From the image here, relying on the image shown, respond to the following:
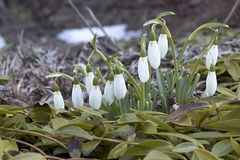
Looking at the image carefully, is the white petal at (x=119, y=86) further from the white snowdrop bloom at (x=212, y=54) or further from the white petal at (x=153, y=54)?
the white snowdrop bloom at (x=212, y=54)

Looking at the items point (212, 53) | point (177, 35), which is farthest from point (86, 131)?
point (177, 35)

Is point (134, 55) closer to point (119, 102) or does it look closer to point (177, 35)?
point (119, 102)

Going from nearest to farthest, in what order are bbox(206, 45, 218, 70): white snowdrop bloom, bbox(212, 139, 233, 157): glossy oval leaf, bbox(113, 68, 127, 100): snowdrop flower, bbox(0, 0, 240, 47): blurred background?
1. bbox(212, 139, 233, 157): glossy oval leaf
2. bbox(113, 68, 127, 100): snowdrop flower
3. bbox(206, 45, 218, 70): white snowdrop bloom
4. bbox(0, 0, 240, 47): blurred background

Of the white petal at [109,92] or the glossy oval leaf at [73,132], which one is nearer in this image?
the glossy oval leaf at [73,132]

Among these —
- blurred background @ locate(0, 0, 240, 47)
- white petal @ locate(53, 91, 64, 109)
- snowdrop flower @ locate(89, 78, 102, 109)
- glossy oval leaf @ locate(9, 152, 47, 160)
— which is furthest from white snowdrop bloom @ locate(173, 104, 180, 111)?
blurred background @ locate(0, 0, 240, 47)

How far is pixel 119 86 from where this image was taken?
1814mm

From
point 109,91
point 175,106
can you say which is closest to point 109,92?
point 109,91

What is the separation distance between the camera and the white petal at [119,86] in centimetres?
181

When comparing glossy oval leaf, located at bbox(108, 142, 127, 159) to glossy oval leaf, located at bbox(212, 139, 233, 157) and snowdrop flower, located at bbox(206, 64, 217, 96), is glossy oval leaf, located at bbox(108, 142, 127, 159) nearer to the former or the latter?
glossy oval leaf, located at bbox(212, 139, 233, 157)

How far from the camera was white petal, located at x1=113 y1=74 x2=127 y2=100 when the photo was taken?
181cm

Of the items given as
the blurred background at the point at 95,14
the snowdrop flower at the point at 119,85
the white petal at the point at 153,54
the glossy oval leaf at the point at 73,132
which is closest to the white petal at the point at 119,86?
the snowdrop flower at the point at 119,85

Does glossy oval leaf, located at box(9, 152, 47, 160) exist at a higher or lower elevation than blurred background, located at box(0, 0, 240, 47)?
lower

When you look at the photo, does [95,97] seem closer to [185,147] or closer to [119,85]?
[119,85]

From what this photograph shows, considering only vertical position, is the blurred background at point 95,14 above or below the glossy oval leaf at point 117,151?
above
